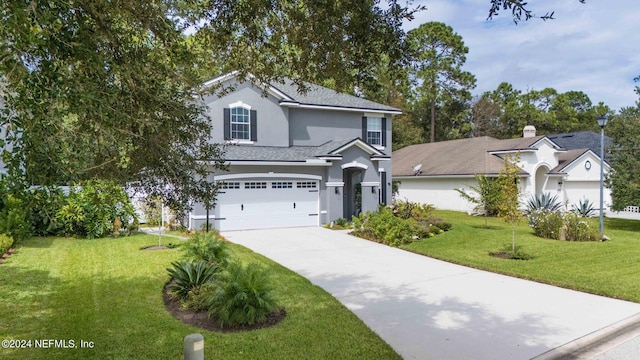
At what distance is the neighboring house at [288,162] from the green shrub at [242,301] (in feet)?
32.3

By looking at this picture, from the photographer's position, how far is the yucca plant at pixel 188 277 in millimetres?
6520

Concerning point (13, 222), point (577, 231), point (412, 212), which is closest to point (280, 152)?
point (412, 212)

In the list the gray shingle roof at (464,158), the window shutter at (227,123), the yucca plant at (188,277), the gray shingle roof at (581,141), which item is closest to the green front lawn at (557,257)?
the yucca plant at (188,277)

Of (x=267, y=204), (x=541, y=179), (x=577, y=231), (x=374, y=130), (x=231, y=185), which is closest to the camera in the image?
(x=577, y=231)

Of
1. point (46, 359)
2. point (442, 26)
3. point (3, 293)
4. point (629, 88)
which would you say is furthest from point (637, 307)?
point (442, 26)

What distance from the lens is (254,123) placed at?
17438mm

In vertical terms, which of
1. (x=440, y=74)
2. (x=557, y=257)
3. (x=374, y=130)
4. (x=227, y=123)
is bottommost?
(x=557, y=257)

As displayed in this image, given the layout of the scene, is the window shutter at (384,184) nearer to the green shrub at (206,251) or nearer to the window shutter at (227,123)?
the window shutter at (227,123)

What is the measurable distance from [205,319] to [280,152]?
1188 cm

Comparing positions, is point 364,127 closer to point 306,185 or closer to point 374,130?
point 374,130

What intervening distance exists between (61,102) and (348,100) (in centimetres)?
1829

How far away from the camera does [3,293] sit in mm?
6730

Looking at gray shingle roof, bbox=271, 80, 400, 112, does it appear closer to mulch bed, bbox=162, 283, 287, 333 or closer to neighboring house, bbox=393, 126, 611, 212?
neighboring house, bbox=393, 126, 611, 212

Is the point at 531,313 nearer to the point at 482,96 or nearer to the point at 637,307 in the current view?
the point at 637,307
